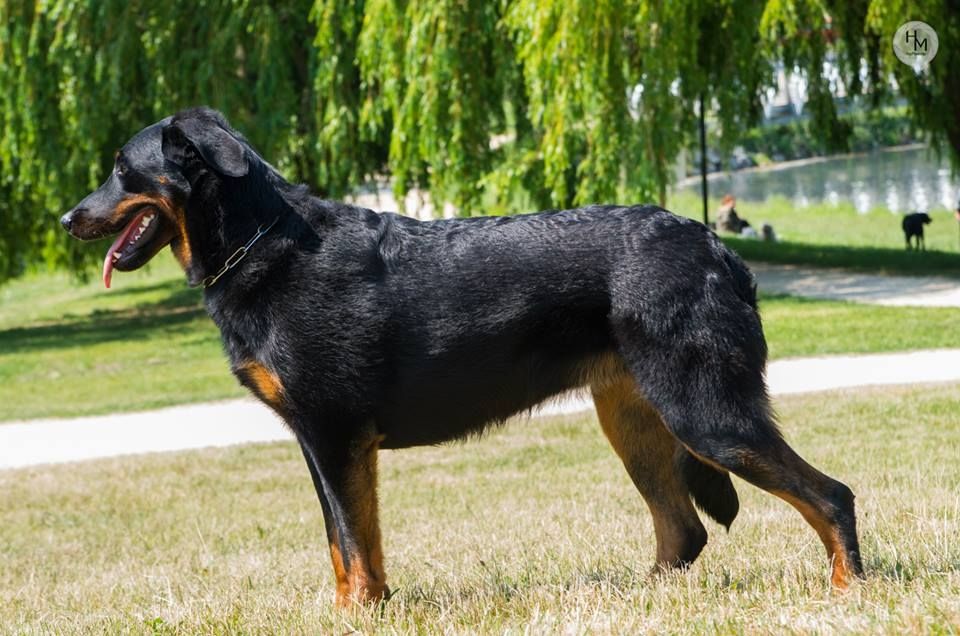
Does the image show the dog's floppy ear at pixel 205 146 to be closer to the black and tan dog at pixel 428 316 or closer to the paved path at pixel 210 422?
the black and tan dog at pixel 428 316

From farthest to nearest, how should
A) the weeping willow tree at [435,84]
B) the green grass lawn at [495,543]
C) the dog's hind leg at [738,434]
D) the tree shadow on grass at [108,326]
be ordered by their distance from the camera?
the tree shadow on grass at [108,326], the weeping willow tree at [435,84], the dog's hind leg at [738,434], the green grass lawn at [495,543]

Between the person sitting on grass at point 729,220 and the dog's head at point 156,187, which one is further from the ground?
the dog's head at point 156,187

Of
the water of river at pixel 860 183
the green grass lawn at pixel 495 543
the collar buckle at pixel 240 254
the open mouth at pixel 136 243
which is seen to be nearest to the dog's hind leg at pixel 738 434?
the green grass lawn at pixel 495 543

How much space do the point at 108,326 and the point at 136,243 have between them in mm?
20544

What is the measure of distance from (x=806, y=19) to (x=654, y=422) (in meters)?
12.2

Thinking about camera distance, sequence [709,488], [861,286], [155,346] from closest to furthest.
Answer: [709,488] < [155,346] < [861,286]

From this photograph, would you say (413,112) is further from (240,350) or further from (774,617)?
(774,617)

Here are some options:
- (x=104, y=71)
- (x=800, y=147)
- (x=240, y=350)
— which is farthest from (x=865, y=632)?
(x=800, y=147)

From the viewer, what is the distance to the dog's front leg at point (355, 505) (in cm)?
482

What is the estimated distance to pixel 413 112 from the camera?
16656 millimetres

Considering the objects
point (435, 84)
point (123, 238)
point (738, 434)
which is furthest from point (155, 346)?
point (738, 434)

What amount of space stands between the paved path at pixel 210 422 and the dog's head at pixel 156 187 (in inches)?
272

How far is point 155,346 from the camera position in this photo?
20.5 meters

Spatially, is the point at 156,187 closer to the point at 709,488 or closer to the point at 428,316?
the point at 428,316
